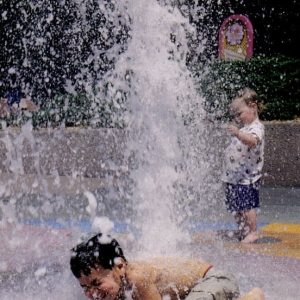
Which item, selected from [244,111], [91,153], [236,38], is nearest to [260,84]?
[236,38]

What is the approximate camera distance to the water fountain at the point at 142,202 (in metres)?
4.32

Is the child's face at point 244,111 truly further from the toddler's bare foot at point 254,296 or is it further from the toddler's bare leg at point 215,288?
the toddler's bare foot at point 254,296

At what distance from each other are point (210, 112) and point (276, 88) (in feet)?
A: 4.15

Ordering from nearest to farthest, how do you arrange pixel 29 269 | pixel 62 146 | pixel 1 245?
pixel 29 269
pixel 1 245
pixel 62 146

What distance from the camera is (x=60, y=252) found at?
4.88m

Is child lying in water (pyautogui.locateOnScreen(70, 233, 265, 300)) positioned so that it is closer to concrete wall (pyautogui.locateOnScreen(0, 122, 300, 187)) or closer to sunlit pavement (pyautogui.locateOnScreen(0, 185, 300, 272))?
sunlit pavement (pyautogui.locateOnScreen(0, 185, 300, 272))

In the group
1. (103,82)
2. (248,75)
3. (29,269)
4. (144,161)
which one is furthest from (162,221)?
(103,82)

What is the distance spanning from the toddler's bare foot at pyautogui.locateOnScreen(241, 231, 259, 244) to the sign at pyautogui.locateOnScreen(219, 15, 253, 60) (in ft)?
22.5

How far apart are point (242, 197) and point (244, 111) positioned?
812 millimetres

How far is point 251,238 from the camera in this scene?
5.16 metres

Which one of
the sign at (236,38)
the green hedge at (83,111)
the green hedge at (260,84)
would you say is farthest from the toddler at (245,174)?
the sign at (236,38)

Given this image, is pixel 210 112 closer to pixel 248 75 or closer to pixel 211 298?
pixel 248 75

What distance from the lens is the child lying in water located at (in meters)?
2.66

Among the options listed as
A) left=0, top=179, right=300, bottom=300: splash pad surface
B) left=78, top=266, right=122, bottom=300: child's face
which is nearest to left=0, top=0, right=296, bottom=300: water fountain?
left=0, top=179, right=300, bottom=300: splash pad surface
